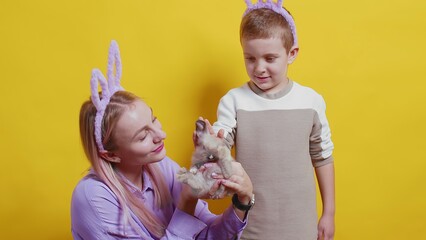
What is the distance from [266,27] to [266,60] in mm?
91

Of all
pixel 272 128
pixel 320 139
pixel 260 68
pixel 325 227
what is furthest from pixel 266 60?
pixel 325 227

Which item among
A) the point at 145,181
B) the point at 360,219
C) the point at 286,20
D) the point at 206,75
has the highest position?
the point at 286,20

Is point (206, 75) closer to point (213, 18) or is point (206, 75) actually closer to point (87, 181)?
point (213, 18)

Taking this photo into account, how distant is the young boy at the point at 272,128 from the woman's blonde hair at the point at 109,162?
1.01ft

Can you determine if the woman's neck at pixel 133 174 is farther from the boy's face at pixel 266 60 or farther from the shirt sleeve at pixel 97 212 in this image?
the boy's face at pixel 266 60

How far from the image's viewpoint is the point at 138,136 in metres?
1.17

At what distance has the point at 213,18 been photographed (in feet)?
5.36

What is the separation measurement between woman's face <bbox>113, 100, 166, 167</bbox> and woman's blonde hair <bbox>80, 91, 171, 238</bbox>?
0.01 m

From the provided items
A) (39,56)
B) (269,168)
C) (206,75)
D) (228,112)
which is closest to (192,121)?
(206,75)

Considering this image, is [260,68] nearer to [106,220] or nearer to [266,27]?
[266,27]

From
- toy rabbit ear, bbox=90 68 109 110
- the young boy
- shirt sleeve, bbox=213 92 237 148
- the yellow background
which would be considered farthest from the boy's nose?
toy rabbit ear, bbox=90 68 109 110

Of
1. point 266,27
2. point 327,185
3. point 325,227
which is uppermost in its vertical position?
point 266,27

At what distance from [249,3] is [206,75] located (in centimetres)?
31

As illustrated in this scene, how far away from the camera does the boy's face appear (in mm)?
1354
